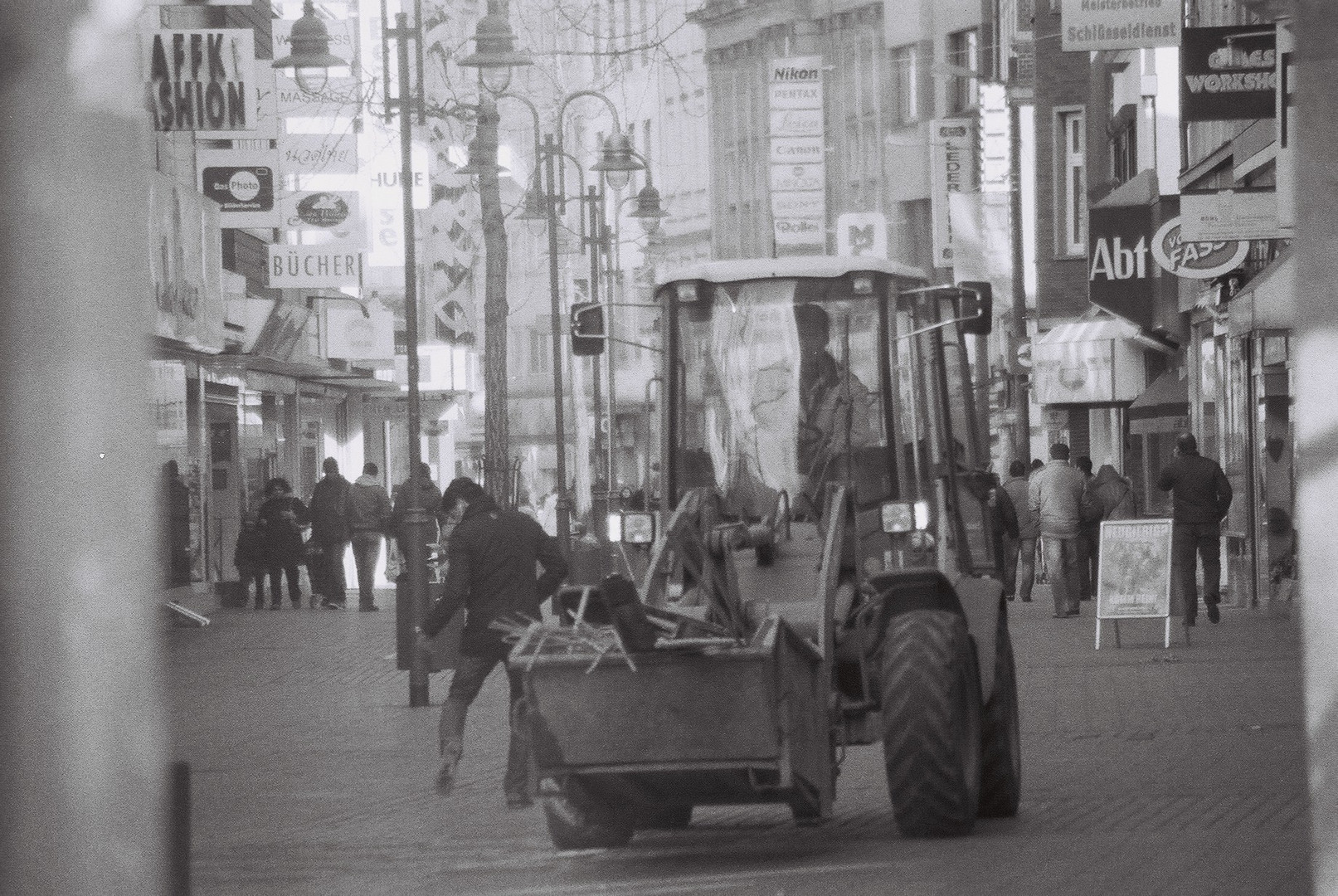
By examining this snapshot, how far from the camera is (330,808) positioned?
12.0m

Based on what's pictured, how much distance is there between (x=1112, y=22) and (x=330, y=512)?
1415cm

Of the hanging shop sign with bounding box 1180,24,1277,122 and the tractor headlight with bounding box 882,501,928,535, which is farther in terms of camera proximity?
the hanging shop sign with bounding box 1180,24,1277,122

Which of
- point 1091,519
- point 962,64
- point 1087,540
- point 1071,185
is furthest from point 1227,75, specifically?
point 962,64

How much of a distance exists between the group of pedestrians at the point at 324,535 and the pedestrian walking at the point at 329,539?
0.03 feet

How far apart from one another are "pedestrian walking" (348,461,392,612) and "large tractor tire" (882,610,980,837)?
22016 millimetres

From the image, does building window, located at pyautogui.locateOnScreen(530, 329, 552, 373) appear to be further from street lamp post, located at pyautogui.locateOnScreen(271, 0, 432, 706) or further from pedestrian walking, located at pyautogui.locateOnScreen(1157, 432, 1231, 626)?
pedestrian walking, located at pyautogui.locateOnScreen(1157, 432, 1231, 626)

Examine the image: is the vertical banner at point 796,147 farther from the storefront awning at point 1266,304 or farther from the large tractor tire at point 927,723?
the large tractor tire at point 927,723

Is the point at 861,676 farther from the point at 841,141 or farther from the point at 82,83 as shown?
the point at 841,141

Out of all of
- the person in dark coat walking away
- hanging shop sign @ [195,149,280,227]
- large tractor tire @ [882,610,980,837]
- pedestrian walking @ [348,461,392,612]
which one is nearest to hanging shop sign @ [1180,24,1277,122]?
the person in dark coat walking away

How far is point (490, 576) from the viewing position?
12141mm

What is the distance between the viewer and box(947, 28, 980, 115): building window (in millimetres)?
62344

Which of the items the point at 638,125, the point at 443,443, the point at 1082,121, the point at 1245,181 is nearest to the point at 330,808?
the point at 1245,181

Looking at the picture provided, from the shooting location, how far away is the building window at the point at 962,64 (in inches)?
2454

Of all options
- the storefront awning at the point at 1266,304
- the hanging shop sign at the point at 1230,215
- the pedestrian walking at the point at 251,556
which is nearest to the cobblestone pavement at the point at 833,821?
the storefront awning at the point at 1266,304
